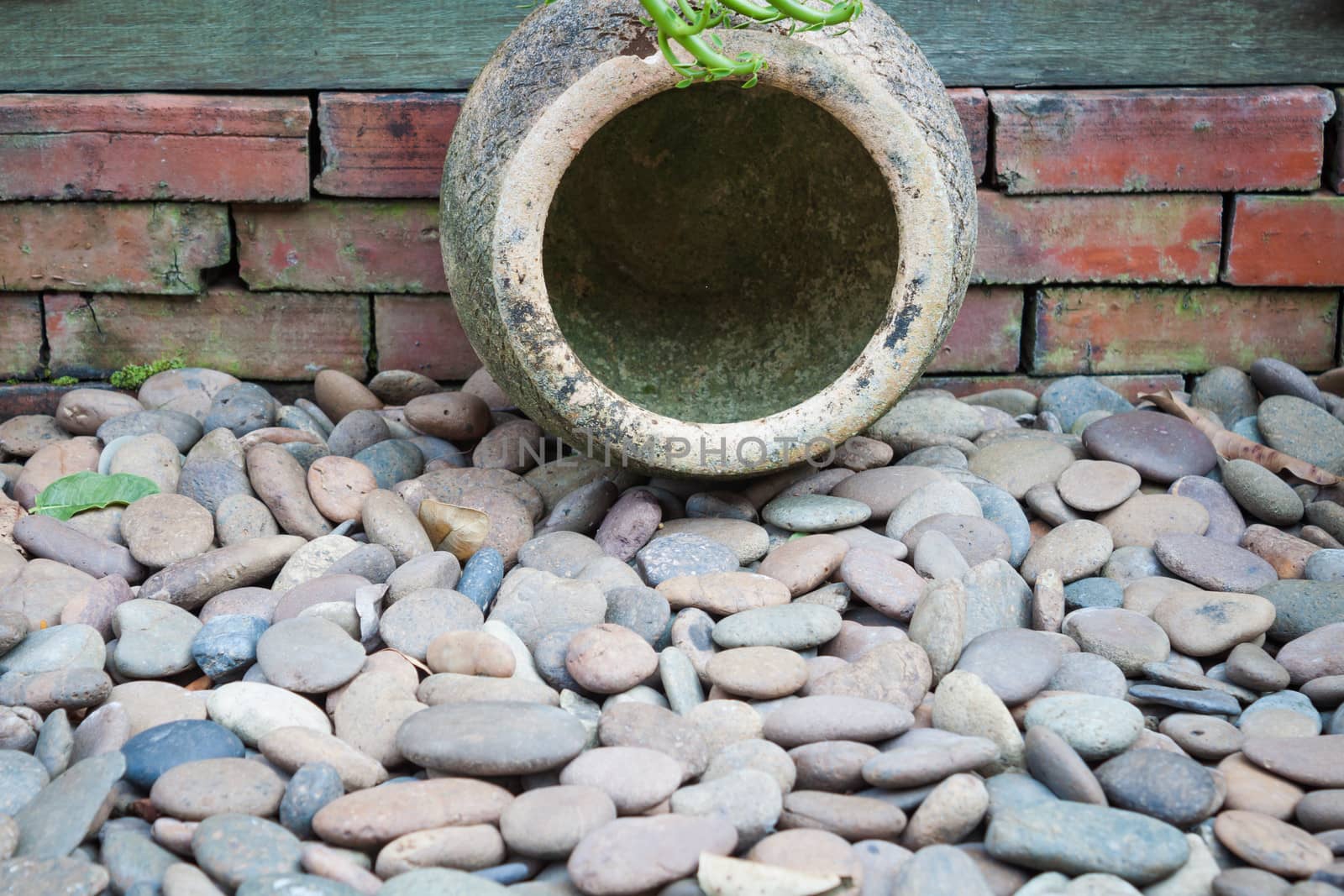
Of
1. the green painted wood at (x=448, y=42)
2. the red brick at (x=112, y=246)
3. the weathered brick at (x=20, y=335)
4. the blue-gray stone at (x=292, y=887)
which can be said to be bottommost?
the blue-gray stone at (x=292, y=887)

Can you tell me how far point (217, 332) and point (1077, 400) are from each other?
1.94 metres

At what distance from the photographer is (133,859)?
4.40ft

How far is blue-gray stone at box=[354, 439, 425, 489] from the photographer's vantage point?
2.37 m

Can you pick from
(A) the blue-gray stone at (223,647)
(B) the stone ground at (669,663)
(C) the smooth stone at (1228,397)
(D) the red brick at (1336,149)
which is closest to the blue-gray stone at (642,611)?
(B) the stone ground at (669,663)

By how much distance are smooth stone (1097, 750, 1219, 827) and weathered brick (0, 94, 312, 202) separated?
2.03 metres

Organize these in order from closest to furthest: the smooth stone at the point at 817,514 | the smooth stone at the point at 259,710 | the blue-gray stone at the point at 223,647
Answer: the smooth stone at the point at 259,710
the blue-gray stone at the point at 223,647
the smooth stone at the point at 817,514

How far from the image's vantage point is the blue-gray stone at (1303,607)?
1.82 metres

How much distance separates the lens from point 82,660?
5.65 ft

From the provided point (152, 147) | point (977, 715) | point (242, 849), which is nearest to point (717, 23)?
point (977, 715)

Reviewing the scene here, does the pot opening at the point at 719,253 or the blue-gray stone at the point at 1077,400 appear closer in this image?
the pot opening at the point at 719,253

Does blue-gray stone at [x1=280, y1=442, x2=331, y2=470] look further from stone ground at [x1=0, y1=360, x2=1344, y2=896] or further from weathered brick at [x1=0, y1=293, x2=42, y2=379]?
weathered brick at [x1=0, y1=293, x2=42, y2=379]

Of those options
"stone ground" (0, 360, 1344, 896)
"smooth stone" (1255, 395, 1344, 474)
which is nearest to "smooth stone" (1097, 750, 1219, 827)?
"stone ground" (0, 360, 1344, 896)

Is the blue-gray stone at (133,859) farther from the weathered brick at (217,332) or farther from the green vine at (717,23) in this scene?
the weathered brick at (217,332)

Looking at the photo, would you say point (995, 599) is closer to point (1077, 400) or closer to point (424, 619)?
point (424, 619)
